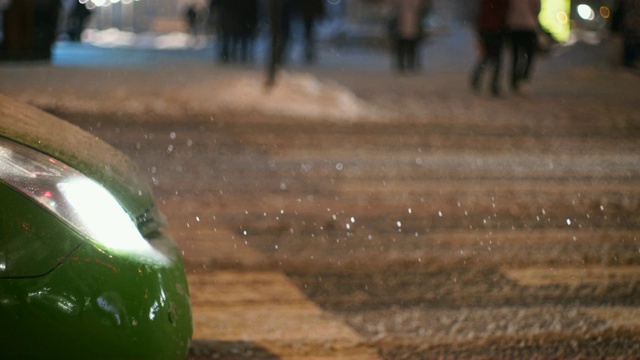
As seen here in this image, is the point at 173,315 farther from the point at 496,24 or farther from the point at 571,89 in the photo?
the point at 571,89

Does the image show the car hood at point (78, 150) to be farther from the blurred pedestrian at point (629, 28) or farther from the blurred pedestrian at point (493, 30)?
the blurred pedestrian at point (629, 28)

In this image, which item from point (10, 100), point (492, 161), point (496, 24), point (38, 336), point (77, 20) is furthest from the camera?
point (77, 20)

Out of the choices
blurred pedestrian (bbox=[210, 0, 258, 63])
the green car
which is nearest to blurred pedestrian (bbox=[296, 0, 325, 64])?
blurred pedestrian (bbox=[210, 0, 258, 63])

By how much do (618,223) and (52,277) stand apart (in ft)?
18.7

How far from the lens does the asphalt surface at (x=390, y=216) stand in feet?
16.5

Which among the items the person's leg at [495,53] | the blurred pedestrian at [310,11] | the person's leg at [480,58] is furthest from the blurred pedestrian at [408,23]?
the person's leg at [495,53]

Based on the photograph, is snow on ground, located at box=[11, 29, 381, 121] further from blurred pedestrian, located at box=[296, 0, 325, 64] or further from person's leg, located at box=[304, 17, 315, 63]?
person's leg, located at box=[304, 17, 315, 63]

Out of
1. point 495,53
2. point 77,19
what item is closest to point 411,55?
point 495,53

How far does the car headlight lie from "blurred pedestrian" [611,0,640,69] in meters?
20.9

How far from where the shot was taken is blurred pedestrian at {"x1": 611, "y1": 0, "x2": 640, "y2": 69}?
23.4 metres

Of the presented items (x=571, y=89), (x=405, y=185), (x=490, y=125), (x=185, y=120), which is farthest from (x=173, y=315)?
(x=571, y=89)

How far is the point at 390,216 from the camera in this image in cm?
801

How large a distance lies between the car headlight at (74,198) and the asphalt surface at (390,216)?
1249 millimetres

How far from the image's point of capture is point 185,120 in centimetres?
1373
